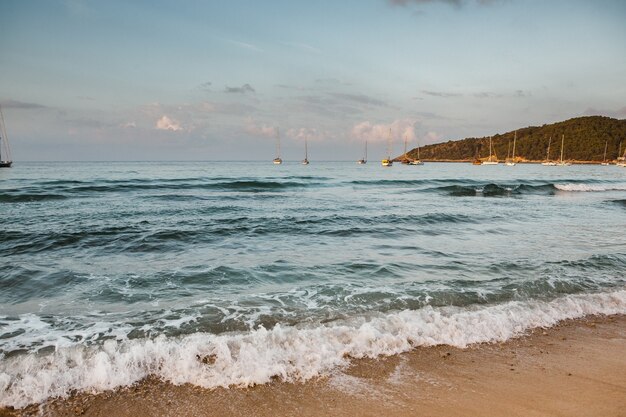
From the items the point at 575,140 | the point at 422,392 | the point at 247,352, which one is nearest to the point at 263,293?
the point at 247,352

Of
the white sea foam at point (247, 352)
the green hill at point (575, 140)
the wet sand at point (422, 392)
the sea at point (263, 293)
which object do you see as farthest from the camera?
the green hill at point (575, 140)

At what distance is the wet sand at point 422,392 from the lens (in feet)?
11.2

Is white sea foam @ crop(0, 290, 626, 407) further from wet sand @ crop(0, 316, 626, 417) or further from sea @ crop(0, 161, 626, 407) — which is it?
wet sand @ crop(0, 316, 626, 417)

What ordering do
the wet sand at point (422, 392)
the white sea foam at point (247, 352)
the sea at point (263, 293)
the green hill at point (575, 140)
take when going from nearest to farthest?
the wet sand at point (422, 392)
the white sea foam at point (247, 352)
the sea at point (263, 293)
the green hill at point (575, 140)

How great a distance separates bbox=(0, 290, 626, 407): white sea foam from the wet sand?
7.1 inches

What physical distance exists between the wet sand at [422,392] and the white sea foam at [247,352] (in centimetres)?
18

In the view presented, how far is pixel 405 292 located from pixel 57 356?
5.36 metres

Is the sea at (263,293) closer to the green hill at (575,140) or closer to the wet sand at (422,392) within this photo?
the wet sand at (422,392)

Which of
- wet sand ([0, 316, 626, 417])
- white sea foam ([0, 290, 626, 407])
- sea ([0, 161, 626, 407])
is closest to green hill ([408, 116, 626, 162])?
sea ([0, 161, 626, 407])

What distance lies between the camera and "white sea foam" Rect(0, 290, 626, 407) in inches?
151

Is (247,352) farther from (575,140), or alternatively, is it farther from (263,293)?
(575,140)

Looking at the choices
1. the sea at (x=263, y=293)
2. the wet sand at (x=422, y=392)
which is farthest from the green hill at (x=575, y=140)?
the wet sand at (x=422, y=392)

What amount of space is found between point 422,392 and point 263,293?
12.4 ft

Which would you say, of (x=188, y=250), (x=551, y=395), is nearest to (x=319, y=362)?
(x=551, y=395)
